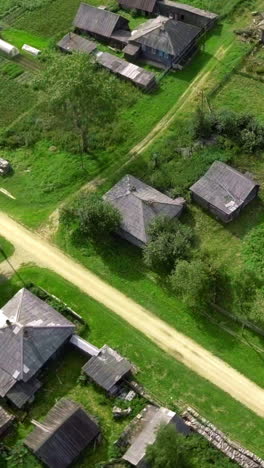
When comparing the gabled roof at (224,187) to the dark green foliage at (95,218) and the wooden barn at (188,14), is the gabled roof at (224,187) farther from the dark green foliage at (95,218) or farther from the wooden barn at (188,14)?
the wooden barn at (188,14)

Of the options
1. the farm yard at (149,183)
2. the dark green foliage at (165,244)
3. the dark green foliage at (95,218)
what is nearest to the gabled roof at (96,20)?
the farm yard at (149,183)

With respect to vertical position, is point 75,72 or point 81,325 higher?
point 75,72

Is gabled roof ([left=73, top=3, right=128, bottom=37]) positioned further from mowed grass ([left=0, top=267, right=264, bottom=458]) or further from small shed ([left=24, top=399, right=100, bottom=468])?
small shed ([left=24, top=399, right=100, bottom=468])

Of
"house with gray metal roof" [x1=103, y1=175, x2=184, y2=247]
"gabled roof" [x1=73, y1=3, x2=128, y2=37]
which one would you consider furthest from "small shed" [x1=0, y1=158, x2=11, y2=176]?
"gabled roof" [x1=73, y1=3, x2=128, y2=37]

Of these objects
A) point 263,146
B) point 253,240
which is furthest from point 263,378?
point 263,146

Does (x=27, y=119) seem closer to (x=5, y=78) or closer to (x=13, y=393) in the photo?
(x=5, y=78)
